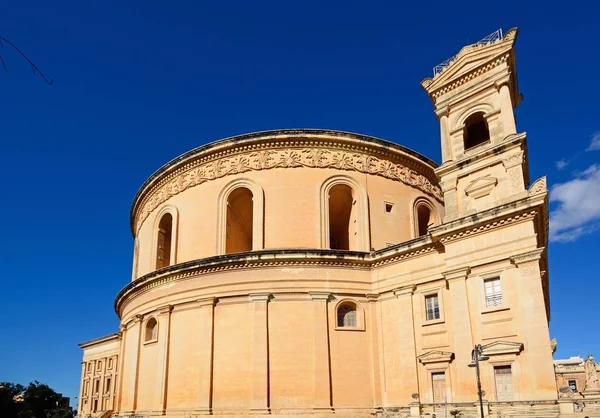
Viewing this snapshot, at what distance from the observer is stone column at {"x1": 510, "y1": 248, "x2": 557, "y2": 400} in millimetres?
16250

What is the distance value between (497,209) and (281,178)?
35.0 ft

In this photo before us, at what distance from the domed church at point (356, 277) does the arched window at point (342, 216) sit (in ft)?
0.39

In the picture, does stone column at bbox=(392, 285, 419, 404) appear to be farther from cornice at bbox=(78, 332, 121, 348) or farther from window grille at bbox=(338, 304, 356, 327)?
cornice at bbox=(78, 332, 121, 348)

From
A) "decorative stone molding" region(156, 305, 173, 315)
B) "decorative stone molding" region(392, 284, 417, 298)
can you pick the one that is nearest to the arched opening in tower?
"decorative stone molding" region(392, 284, 417, 298)

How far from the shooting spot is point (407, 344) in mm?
20953

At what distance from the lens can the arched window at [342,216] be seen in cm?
2570

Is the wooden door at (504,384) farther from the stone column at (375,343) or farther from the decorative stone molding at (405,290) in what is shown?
the stone column at (375,343)

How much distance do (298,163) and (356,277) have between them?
6449 mm

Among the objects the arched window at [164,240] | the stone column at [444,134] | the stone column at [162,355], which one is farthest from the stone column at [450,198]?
the arched window at [164,240]

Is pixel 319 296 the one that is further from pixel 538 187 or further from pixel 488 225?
pixel 538 187

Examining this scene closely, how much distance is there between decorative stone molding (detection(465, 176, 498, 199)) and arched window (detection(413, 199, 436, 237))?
19.5ft

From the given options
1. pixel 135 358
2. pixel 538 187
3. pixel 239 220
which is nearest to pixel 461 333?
pixel 538 187

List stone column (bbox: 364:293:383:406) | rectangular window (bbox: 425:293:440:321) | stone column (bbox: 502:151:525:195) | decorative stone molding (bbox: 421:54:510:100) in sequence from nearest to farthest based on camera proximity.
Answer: stone column (bbox: 502:151:525:195) < rectangular window (bbox: 425:293:440:321) < decorative stone molding (bbox: 421:54:510:100) < stone column (bbox: 364:293:383:406)

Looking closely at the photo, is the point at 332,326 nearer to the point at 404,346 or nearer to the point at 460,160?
the point at 404,346
